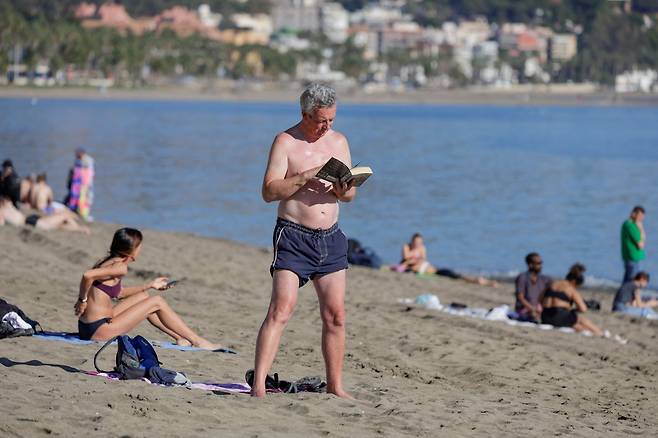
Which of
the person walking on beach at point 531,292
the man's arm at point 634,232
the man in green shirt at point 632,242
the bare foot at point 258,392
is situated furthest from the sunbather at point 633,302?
the bare foot at point 258,392

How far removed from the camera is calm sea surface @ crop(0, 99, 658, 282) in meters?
24.2

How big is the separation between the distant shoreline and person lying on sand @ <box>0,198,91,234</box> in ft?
316

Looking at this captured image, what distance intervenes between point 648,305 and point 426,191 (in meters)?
21.4

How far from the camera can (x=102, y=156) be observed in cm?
4312

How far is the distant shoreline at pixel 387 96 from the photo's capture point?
119 m

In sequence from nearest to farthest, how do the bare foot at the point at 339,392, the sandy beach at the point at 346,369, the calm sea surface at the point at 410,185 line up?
the sandy beach at the point at 346,369
the bare foot at the point at 339,392
the calm sea surface at the point at 410,185

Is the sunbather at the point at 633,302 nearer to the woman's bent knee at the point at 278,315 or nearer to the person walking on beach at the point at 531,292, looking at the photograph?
the person walking on beach at the point at 531,292

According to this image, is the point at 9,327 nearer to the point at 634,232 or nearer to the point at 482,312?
the point at 482,312

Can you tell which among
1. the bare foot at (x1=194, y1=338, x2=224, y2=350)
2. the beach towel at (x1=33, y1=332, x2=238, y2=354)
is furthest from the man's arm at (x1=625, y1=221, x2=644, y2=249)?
the bare foot at (x1=194, y1=338, x2=224, y2=350)

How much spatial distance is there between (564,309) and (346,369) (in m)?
3.89

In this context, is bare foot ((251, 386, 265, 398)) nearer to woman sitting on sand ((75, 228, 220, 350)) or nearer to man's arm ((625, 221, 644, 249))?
woman sitting on sand ((75, 228, 220, 350))

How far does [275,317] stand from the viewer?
6438 millimetres

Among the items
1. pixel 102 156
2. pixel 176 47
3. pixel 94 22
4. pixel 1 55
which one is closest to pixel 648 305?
pixel 102 156

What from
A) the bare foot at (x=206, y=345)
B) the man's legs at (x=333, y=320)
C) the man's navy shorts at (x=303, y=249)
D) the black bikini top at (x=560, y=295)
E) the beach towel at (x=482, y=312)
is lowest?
the beach towel at (x=482, y=312)
